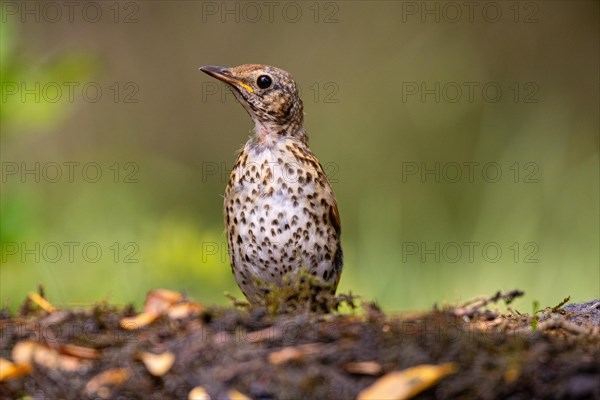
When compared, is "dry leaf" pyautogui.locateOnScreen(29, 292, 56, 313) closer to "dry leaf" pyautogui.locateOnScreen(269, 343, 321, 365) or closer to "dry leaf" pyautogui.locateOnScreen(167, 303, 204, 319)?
"dry leaf" pyautogui.locateOnScreen(167, 303, 204, 319)

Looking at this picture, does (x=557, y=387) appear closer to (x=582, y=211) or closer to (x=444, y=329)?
(x=444, y=329)

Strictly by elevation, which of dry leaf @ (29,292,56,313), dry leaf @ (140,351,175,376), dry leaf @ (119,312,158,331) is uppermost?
dry leaf @ (29,292,56,313)

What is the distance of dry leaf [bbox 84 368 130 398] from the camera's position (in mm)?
2927

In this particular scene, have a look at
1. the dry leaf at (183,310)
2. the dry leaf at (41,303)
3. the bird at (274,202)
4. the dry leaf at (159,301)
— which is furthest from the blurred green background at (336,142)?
the dry leaf at (183,310)

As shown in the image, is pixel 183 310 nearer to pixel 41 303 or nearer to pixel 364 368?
pixel 41 303

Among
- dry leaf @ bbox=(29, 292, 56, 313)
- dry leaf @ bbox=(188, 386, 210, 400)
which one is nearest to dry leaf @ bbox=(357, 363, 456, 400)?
dry leaf @ bbox=(188, 386, 210, 400)

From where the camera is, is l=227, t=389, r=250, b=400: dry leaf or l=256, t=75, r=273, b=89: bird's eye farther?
l=256, t=75, r=273, b=89: bird's eye

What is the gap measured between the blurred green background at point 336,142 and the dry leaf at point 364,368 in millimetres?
2416

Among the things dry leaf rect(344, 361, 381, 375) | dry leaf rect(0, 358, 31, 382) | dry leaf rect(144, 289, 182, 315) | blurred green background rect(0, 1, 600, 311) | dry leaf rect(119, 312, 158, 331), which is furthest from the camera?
blurred green background rect(0, 1, 600, 311)

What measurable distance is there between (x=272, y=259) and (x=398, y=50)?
184 inches

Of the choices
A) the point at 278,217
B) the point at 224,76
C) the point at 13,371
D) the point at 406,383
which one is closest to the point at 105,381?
the point at 13,371

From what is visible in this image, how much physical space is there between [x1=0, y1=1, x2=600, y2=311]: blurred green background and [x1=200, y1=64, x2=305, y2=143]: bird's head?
2.50 ft

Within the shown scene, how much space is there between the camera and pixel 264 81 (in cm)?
498

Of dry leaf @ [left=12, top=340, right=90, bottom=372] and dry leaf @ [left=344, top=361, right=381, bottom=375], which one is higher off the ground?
dry leaf @ [left=12, top=340, right=90, bottom=372]
